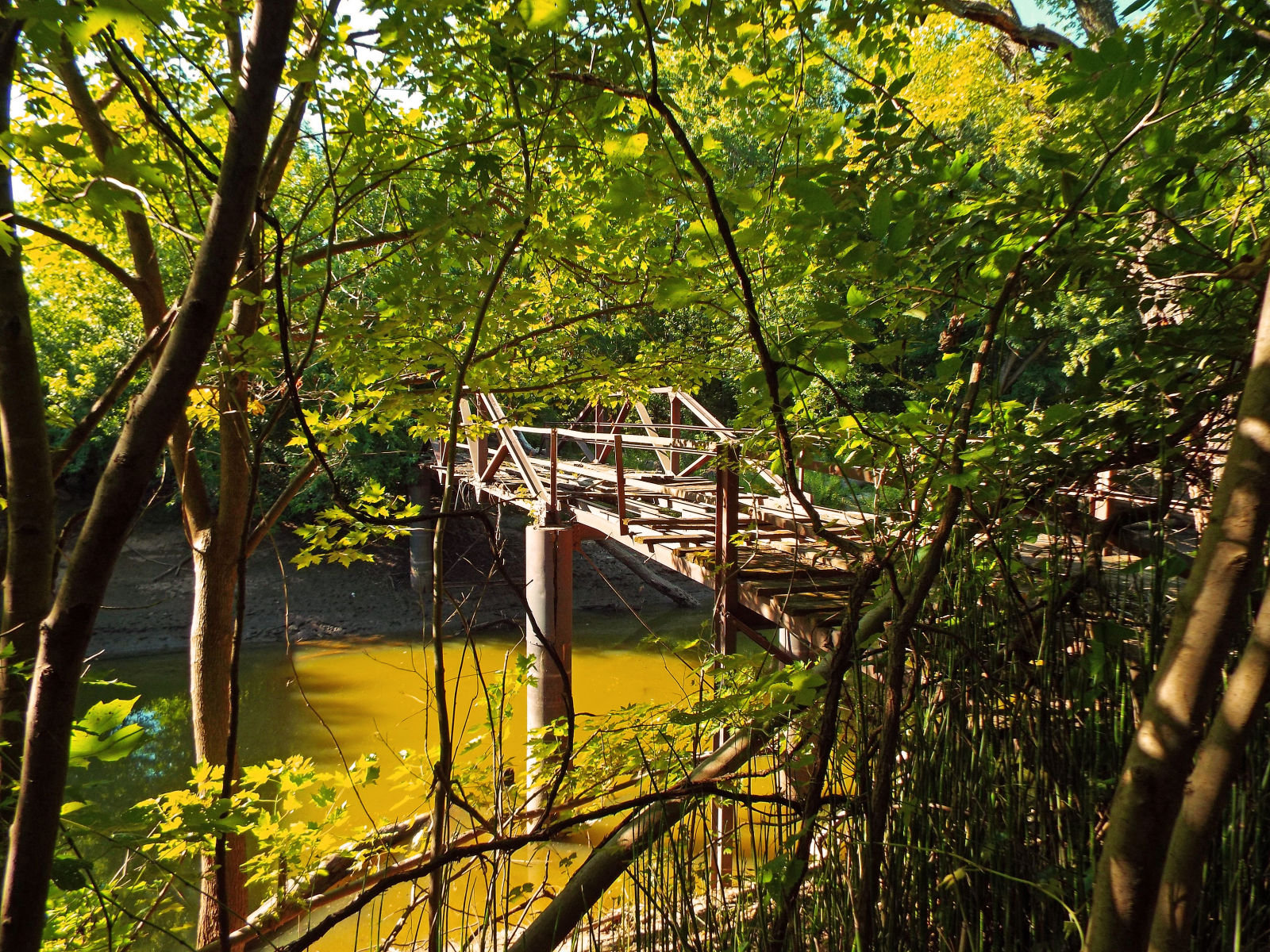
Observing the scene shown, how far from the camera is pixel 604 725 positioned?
244 cm

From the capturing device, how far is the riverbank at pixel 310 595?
12328 millimetres

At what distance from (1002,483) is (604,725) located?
1538mm

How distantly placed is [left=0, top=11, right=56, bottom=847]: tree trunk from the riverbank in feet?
34.4

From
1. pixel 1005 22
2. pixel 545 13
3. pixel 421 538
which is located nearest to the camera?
pixel 545 13

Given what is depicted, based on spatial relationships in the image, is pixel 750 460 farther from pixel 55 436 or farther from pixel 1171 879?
pixel 55 436

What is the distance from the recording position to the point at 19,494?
1312 millimetres

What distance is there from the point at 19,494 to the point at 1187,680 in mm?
1662

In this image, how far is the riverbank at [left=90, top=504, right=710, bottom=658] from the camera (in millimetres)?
12328

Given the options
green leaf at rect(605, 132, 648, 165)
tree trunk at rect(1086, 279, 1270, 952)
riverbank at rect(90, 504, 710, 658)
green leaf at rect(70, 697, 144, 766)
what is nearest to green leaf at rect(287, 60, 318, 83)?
green leaf at rect(605, 132, 648, 165)

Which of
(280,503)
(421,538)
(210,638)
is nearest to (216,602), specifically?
(210,638)

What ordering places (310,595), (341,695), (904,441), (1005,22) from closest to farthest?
(904,441) < (1005,22) < (341,695) < (310,595)

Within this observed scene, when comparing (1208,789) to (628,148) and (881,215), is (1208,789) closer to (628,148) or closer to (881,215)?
(881,215)

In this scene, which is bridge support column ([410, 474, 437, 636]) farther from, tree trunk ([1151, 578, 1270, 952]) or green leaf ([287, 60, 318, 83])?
tree trunk ([1151, 578, 1270, 952])

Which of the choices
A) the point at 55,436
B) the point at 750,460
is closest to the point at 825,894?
the point at 750,460
